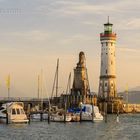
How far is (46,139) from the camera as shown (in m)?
83.2

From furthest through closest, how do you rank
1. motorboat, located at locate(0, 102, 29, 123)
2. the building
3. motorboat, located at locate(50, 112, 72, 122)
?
the building < motorboat, located at locate(50, 112, 72, 122) < motorboat, located at locate(0, 102, 29, 123)

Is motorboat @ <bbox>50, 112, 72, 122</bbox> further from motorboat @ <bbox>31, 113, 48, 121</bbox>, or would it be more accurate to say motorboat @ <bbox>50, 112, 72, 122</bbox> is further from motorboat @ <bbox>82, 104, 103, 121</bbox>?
motorboat @ <bbox>82, 104, 103, 121</bbox>

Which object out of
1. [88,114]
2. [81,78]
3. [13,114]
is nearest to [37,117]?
[88,114]

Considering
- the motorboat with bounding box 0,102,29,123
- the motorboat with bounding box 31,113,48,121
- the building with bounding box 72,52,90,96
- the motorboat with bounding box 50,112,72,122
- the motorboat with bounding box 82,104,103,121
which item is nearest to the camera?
the motorboat with bounding box 0,102,29,123

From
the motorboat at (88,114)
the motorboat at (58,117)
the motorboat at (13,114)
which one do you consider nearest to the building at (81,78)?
the motorboat at (88,114)

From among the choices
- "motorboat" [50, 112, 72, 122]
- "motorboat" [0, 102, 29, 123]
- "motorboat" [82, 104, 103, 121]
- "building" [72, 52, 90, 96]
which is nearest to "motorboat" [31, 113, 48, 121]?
"motorboat" [50, 112, 72, 122]

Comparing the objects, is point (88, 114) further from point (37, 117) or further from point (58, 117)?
point (37, 117)

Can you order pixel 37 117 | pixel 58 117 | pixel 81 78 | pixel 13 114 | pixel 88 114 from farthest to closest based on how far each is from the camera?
pixel 81 78
pixel 88 114
pixel 37 117
pixel 58 117
pixel 13 114

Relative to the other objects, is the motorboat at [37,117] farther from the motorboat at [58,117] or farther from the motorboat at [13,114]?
the motorboat at [13,114]

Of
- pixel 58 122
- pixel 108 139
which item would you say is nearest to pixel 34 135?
pixel 108 139

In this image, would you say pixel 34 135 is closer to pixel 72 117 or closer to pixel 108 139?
pixel 108 139

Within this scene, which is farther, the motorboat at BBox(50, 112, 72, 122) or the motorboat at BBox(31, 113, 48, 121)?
the motorboat at BBox(31, 113, 48, 121)

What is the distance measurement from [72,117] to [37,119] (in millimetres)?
7801

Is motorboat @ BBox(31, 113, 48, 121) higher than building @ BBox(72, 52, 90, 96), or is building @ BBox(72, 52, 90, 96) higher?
building @ BBox(72, 52, 90, 96)
